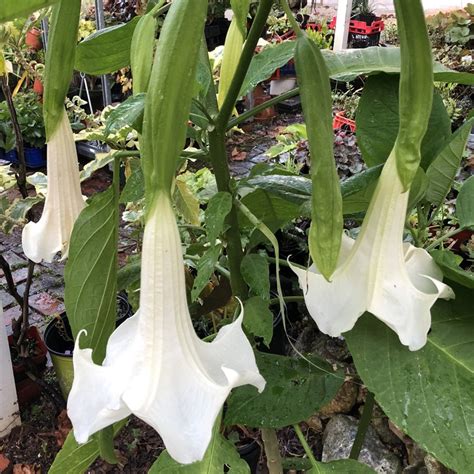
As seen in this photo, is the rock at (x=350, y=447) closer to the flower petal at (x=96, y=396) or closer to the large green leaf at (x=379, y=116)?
the large green leaf at (x=379, y=116)

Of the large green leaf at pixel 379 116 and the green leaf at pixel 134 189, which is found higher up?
the large green leaf at pixel 379 116

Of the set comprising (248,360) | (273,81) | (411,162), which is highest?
(411,162)

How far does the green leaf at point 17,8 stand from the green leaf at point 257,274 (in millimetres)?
324

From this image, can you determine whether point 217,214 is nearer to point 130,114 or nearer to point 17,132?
point 130,114

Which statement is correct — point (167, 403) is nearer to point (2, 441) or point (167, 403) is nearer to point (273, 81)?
point (2, 441)

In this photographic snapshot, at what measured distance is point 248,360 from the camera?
423 millimetres

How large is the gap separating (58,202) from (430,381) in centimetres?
38

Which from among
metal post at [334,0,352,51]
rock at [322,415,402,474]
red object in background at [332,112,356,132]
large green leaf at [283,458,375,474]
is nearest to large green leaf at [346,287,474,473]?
large green leaf at [283,458,375,474]

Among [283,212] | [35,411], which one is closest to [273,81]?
[35,411]

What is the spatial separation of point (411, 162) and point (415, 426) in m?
0.24

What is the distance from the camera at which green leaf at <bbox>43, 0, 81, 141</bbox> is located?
1.55ft

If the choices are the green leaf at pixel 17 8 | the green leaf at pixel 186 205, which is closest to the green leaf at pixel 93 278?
the green leaf at pixel 17 8

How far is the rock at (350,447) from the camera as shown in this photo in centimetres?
123

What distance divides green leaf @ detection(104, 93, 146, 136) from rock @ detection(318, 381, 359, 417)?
1048 mm
